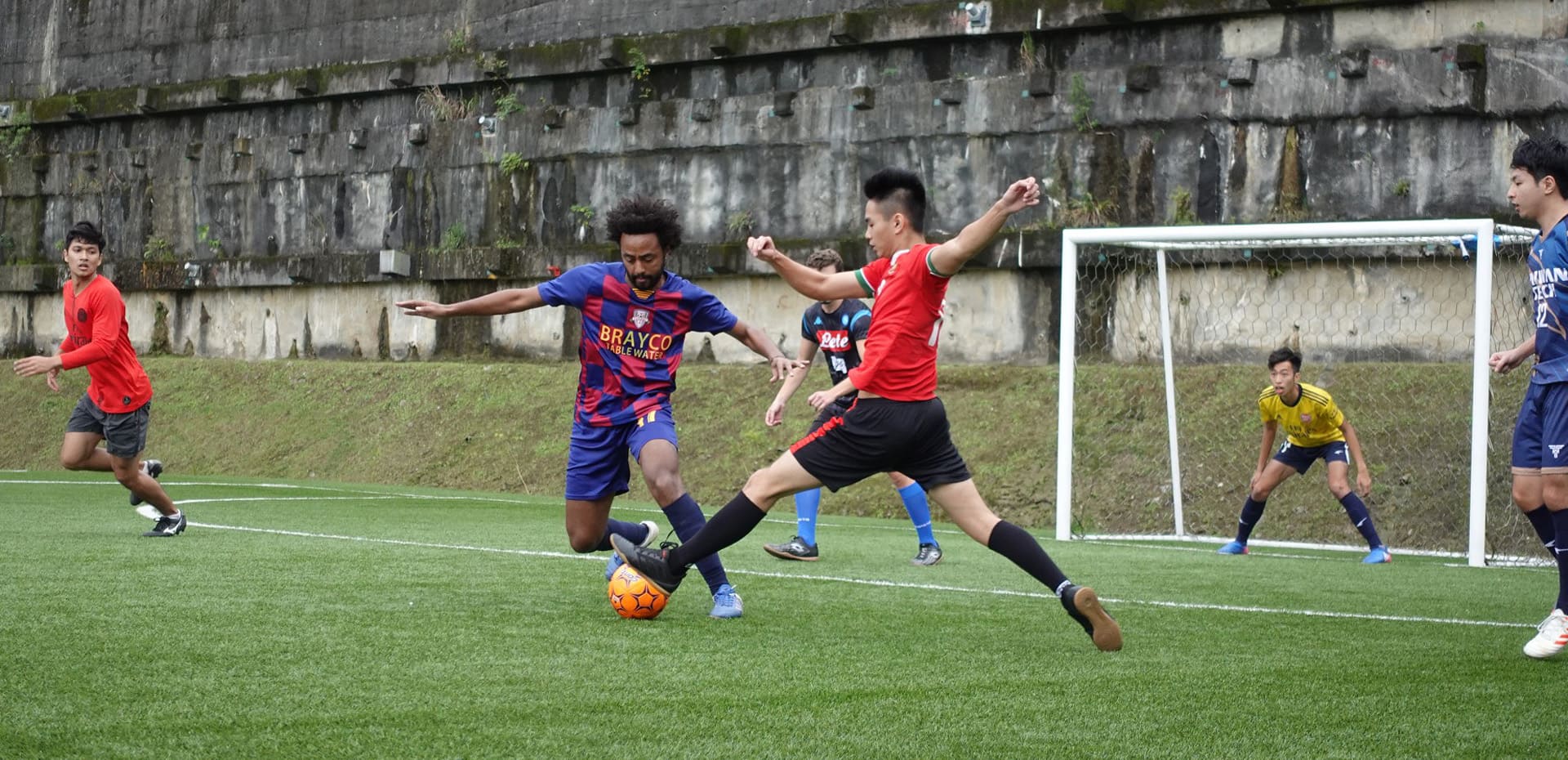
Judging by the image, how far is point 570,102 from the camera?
70.5ft

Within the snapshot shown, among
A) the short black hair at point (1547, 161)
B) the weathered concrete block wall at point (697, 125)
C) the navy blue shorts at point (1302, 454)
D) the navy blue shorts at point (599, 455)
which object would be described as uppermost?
the weathered concrete block wall at point (697, 125)

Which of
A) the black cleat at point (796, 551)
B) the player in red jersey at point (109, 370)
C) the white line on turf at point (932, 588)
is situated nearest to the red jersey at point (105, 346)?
the player in red jersey at point (109, 370)

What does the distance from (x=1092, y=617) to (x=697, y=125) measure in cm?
1501

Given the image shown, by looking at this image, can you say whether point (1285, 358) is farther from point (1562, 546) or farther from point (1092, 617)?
point (1092, 617)

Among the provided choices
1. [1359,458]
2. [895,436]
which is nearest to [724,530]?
[895,436]

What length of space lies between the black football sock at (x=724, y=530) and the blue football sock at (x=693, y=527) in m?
0.47

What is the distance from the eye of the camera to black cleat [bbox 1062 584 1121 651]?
5.56 m

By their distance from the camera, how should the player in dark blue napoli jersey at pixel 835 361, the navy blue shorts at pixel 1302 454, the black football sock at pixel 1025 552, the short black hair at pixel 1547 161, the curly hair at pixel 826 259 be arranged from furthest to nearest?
the navy blue shorts at pixel 1302 454 < the curly hair at pixel 826 259 < the player in dark blue napoli jersey at pixel 835 361 < the short black hair at pixel 1547 161 < the black football sock at pixel 1025 552

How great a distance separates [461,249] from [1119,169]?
931cm

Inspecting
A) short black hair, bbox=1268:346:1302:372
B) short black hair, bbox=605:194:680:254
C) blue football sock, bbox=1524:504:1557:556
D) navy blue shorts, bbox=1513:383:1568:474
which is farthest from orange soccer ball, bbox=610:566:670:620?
short black hair, bbox=1268:346:1302:372

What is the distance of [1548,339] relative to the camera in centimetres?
617

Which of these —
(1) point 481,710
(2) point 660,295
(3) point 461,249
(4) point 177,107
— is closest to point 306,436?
(3) point 461,249

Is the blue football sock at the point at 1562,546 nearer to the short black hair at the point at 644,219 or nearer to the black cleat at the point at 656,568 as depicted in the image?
the black cleat at the point at 656,568

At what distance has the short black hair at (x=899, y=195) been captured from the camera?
Result: 6.27 meters
